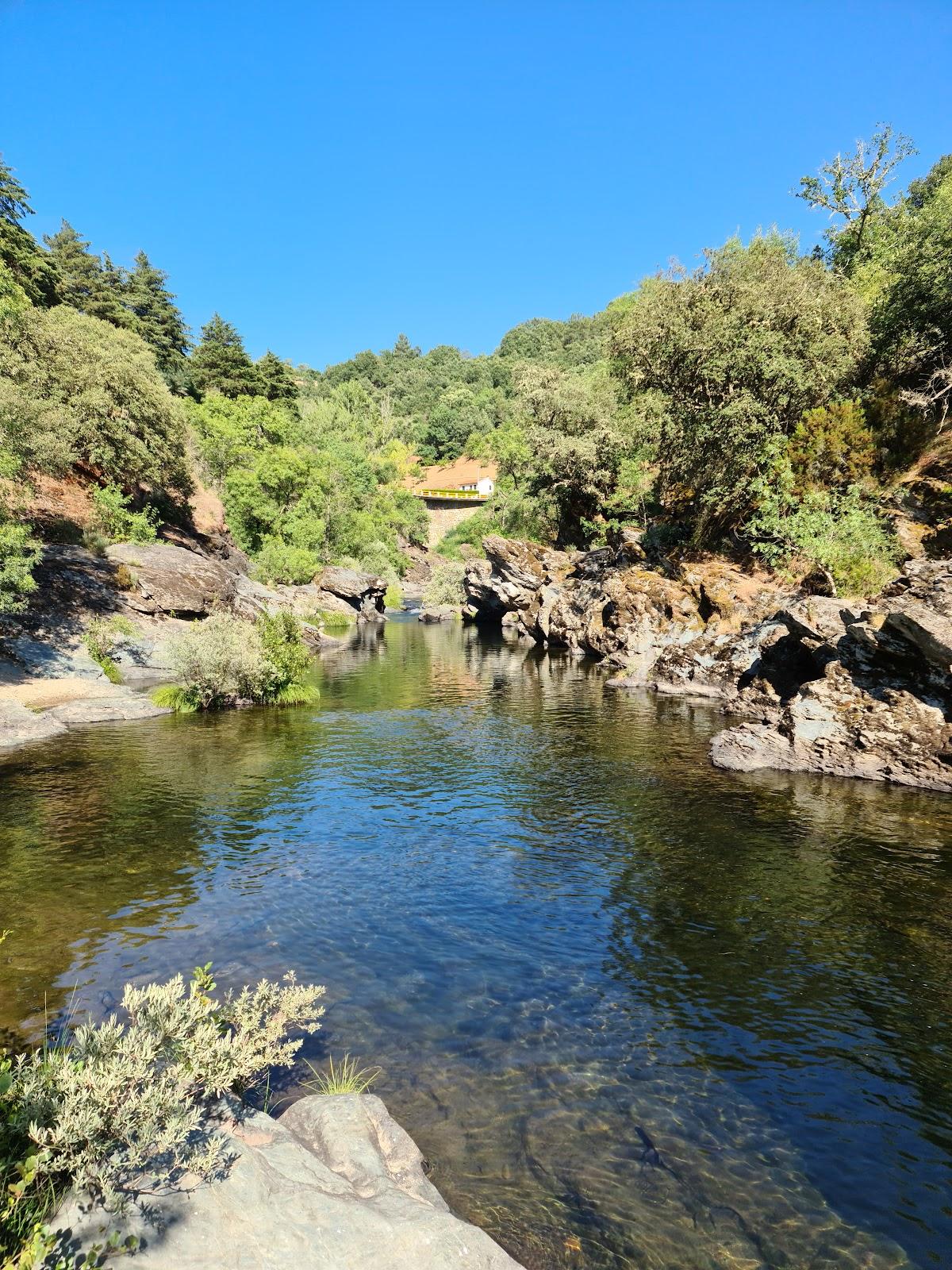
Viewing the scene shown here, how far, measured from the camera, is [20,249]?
57.2m

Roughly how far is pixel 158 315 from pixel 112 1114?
10341cm

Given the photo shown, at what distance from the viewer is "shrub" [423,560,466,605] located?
86.8 metres

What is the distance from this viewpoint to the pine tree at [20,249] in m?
54.0

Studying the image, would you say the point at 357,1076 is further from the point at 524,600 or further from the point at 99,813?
the point at 524,600

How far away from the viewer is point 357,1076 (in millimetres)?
8625

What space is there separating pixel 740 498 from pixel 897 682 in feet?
77.3

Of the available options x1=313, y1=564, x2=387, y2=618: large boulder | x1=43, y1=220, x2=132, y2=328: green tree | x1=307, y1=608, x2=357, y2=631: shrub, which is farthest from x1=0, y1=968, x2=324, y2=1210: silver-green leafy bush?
x1=43, y1=220, x2=132, y2=328: green tree

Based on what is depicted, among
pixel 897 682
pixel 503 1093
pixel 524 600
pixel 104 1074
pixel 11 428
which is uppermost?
pixel 11 428

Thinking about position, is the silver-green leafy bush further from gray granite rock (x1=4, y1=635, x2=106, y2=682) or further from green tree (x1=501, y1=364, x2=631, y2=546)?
green tree (x1=501, y1=364, x2=631, y2=546)

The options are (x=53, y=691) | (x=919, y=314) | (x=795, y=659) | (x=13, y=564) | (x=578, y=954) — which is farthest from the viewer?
(x=919, y=314)

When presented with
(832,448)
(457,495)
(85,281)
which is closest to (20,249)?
(85,281)

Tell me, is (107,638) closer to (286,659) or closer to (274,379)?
(286,659)

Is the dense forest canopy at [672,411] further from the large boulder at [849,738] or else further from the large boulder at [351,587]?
the large boulder at [849,738]

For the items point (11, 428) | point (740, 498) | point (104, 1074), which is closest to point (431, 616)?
point (740, 498)
